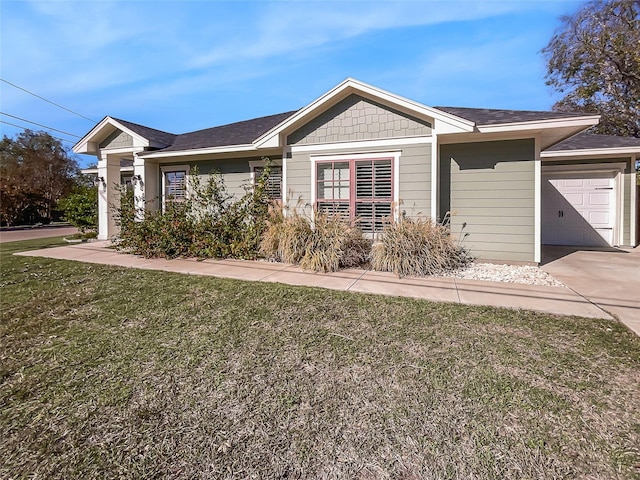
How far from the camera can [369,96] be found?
7.56 m

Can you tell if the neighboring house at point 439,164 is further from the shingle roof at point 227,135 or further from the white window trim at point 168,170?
the white window trim at point 168,170

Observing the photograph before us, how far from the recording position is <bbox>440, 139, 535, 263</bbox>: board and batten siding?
23.7ft

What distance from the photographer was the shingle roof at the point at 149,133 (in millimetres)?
10953

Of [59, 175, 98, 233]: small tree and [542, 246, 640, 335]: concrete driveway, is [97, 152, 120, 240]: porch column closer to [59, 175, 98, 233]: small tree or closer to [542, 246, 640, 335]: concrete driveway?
[59, 175, 98, 233]: small tree

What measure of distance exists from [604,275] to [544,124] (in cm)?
314

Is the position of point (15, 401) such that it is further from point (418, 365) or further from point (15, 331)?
point (418, 365)

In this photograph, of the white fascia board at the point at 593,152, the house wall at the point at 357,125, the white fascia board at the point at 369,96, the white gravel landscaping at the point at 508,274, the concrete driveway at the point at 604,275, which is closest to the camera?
the concrete driveway at the point at 604,275

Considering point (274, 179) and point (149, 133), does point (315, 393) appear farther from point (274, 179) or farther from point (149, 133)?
point (149, 133)

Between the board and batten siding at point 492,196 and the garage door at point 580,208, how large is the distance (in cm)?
430

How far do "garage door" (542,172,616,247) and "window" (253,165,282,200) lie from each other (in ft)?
27.7

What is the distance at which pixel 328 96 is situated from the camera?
25.2ft

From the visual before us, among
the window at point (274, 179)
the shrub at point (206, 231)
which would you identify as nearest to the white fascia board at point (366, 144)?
the window at point (274, 179)

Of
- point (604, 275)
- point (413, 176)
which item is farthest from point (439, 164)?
point (604, 275)

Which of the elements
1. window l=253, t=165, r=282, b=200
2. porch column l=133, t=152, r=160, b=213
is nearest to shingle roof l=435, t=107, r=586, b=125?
window l=253, t=165, r=282, b=200
